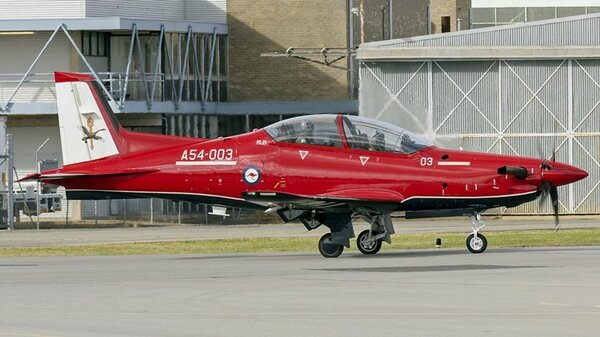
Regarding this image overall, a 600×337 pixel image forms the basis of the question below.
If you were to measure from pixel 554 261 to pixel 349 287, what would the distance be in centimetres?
549

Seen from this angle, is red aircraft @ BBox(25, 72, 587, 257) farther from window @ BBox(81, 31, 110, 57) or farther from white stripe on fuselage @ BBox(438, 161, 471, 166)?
window @ BBox(81, 31, 110, 57)

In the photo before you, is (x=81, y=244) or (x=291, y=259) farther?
(x=81, y=244)

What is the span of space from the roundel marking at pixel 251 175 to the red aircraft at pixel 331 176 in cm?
2

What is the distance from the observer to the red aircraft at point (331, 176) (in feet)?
82.9

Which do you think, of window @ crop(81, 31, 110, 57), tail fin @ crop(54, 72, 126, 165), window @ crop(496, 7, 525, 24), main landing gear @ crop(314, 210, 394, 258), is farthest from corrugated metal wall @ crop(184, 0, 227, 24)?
main landing gear @ crop(314, 210, 394, 258)

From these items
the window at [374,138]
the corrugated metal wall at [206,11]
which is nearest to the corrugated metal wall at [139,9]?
the corrugated metal wall at [206,11]

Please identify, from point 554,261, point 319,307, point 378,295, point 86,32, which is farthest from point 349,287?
point 86,32

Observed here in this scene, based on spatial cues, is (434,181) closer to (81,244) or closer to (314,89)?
(81,244)

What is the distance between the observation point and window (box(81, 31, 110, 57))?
5041cm

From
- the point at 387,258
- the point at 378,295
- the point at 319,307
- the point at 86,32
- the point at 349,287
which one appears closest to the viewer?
the point at 319,307

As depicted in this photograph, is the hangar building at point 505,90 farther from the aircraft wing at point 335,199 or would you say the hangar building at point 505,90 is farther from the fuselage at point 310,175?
the aircraft wing at point 335,199

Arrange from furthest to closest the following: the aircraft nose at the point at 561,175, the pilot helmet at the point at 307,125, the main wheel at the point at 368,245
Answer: the main wheel at the point at 368,245 → the pilot helmet at the point at 307,125 → the aircraft nose at the point at 561,175

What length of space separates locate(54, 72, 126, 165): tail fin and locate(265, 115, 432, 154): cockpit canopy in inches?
154

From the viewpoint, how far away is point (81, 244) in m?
33.1
